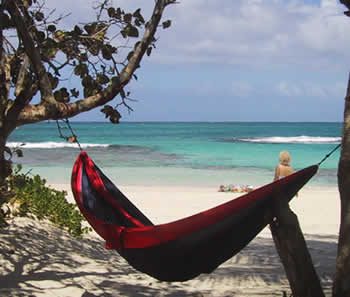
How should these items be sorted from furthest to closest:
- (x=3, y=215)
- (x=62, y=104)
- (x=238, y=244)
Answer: (x=3, y=215) → (x=62, y=104) → (x=238, y=244)

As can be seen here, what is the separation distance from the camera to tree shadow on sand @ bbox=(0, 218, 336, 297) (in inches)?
124

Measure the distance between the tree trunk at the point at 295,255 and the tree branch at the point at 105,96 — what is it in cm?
103

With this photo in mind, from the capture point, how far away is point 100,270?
12.5 ft

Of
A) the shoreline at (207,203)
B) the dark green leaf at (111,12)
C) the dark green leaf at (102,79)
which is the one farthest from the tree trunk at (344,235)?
the shoreline at (207,203)

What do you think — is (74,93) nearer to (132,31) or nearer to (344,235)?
(132,31)

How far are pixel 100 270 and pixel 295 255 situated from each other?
6.42 feet

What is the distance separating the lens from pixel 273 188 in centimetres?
227

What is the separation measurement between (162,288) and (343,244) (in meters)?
1.52

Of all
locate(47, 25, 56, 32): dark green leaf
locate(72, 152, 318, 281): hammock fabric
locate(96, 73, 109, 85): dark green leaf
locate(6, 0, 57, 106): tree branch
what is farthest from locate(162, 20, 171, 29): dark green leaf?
locate(72, 152, 318, 281): hammock fabric

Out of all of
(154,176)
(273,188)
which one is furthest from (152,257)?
(154,176)

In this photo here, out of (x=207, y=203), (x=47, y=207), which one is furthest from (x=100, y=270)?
(x=207, y=203)

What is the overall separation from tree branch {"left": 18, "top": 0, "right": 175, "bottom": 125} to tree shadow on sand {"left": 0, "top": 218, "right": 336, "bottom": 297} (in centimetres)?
110

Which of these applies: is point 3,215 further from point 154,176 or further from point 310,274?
point 154,176

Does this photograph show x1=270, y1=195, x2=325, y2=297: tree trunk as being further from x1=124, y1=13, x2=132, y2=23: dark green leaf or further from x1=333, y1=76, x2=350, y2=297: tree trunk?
x1=124, y1=13, x2=132, y2=23: dark green leaf
